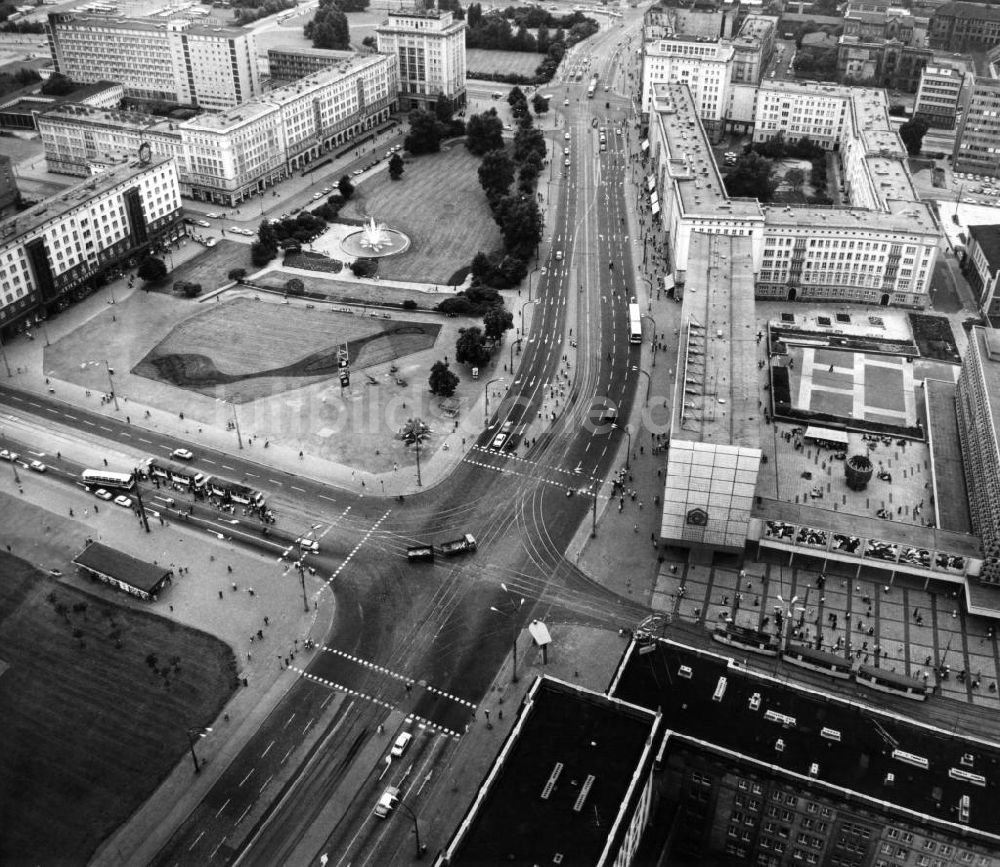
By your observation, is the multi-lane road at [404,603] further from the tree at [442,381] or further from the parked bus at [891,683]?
the parked bus at [891,683]

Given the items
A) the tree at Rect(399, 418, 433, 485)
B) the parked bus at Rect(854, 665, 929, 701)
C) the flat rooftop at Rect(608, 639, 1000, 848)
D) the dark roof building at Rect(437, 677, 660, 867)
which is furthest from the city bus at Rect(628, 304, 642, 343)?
the dark roof building at Rect(437, 677, 660, 867)

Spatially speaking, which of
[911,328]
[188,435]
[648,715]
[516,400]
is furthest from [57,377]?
[911,328]

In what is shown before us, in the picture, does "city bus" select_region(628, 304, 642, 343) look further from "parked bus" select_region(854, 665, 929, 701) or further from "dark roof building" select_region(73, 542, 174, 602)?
"dark roof building" select_region(73, 542, 174, 602)

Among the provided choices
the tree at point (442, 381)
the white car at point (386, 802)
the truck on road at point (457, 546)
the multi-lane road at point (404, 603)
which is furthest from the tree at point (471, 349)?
the white car at point (386, 802)

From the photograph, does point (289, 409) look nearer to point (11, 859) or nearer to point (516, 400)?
point (516, 400)

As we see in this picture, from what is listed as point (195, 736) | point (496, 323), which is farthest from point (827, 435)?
point (195, 736)

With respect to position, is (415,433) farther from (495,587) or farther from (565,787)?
(565,787)
